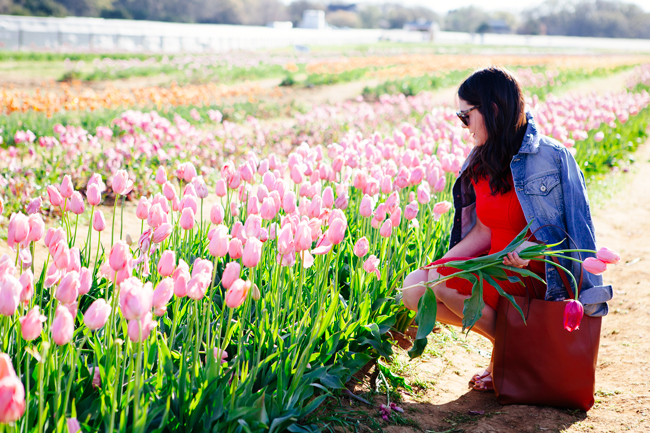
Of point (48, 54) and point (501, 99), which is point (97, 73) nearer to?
point (48, 54)

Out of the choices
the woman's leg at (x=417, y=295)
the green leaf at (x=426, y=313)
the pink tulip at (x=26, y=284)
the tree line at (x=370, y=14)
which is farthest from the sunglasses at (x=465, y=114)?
the tree line at (x=370, y=14)

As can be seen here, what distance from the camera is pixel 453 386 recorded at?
8.71 ft

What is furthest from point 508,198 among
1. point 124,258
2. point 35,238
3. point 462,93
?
point 35,238

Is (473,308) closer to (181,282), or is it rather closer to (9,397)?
(181,282)

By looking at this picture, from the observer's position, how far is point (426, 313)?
6.91ft

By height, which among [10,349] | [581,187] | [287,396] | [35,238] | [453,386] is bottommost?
[453,386]

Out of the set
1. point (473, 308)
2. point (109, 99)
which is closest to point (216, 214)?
point (473, 308)

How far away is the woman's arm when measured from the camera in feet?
8.77

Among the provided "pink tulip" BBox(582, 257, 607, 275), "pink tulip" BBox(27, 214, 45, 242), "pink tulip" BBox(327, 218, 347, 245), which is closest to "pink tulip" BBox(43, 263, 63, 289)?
"pink tulip" BBox(27, 214, 45, 242)

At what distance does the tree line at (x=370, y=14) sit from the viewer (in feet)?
131

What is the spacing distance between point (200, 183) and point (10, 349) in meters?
0.98

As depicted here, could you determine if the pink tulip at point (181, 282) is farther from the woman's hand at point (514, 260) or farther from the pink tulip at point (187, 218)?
the woman's hand at point (514, 260)

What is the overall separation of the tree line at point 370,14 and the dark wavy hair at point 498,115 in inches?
1415

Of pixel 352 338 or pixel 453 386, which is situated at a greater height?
pixel 352 338
